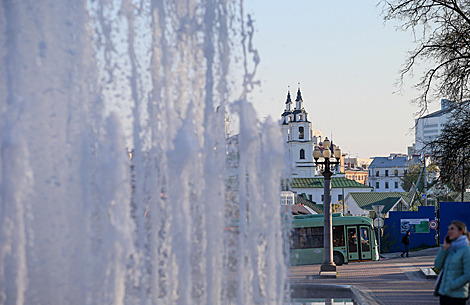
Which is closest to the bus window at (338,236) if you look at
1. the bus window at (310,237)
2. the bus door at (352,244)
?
the bus door at (352,244)

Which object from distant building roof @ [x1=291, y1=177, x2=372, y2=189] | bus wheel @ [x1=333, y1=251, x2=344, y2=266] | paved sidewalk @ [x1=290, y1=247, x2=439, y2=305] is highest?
distant building roof @ [x1=291, y1=177, x2=372, y2=189]

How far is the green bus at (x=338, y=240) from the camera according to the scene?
2481cm

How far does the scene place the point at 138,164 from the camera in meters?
6.77

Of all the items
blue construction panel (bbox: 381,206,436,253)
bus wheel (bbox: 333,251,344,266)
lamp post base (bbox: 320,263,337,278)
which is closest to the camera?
lamp post base (bbox: 320,263,337,278)

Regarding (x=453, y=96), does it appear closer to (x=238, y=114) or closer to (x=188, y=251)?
(x=238, y=114)

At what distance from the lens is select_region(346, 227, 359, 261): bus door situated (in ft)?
82.3

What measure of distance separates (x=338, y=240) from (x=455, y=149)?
10.2 metres

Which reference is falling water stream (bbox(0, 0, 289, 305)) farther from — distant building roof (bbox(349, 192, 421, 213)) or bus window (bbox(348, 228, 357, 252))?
distant building roof (bbox(349, 192, 421, 213))

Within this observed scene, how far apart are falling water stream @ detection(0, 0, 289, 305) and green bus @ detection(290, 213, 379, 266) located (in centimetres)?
1775

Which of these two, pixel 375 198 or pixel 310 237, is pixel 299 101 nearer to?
pixel 375 198

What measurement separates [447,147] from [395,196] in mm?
40961

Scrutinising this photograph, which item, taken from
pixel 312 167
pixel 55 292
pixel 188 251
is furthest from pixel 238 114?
pixel 312 167

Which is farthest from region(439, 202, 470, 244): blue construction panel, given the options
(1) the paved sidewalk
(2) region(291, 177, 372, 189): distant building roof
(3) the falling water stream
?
(2) region(291, 177, 372, 189): distant building roof

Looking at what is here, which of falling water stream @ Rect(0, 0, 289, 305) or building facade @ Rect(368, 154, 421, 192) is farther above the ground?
building facade @ Rect(368, 154, 421, 192)
